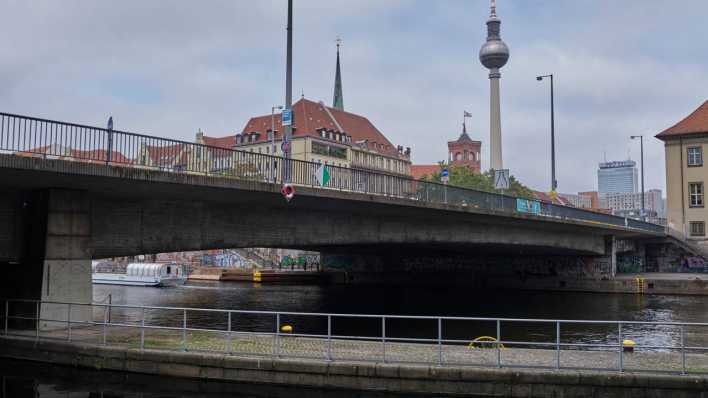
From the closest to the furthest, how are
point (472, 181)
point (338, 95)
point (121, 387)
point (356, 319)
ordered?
point (121, 387), point (356, 319), point (472, 181), point (338, 95)

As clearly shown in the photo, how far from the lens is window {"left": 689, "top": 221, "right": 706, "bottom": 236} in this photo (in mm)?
64375

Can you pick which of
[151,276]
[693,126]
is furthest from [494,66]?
[151,276]

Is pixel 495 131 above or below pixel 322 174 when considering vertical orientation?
above

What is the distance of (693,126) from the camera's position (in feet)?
213

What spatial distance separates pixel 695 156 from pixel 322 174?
54514mm

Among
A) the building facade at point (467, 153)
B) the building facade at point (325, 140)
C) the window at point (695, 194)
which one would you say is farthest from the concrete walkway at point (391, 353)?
the building facade at point (467, 153)

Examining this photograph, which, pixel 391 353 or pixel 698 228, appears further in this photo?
pixel 698 228

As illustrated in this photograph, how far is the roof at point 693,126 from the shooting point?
6406cm

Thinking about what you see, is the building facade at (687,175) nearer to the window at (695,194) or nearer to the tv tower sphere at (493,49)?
the window at (695,194)

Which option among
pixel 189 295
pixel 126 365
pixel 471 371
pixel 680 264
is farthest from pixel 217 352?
pixel 680 264

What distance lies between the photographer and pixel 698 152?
64188mm

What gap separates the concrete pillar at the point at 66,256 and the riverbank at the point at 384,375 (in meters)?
2.72

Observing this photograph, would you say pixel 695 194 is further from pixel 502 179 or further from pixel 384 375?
pixel 384 375

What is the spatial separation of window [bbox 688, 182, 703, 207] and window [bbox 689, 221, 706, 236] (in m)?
1.84
